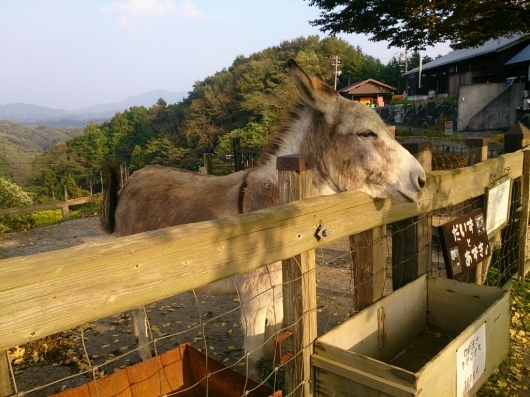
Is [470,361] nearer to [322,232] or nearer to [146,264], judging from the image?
[322,232]

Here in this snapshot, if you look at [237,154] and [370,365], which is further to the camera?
[237,154]

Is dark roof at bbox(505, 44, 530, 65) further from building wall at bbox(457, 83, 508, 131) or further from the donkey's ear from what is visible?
the donkey's ear

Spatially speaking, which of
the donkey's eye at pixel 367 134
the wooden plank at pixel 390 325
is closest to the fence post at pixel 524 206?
the wooden plank at pixel 390 325

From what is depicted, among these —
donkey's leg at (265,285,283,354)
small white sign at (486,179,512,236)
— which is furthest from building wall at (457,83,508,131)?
donkey's leg at (265,285,283,354)

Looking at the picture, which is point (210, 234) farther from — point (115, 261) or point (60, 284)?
point (60, 284)

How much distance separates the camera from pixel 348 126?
2607 millimetres

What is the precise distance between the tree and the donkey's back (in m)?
11.3

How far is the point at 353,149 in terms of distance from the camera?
102 inches

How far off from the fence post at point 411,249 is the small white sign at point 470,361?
0.65m

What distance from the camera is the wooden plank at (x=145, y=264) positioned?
872 mm

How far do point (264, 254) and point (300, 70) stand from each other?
4.51 ft

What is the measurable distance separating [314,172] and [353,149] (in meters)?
0.31

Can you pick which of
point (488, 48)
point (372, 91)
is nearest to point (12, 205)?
point (488, 48)

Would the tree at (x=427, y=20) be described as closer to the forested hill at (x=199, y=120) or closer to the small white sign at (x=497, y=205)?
the small white sign at (x=497, y=205)
